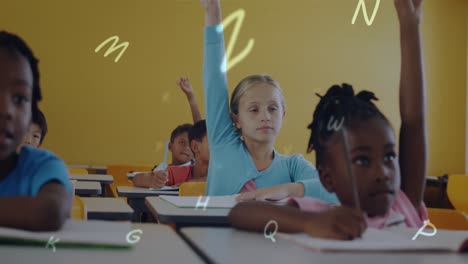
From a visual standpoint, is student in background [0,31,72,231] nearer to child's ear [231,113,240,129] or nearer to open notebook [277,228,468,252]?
open notebook [277,228,468,252]

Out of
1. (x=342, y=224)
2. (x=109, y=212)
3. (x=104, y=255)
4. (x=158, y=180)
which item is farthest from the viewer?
(x=158, y=180)

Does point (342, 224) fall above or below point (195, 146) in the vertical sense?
above

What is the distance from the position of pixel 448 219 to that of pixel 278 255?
1033mm

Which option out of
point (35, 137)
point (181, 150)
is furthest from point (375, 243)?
point (181, 150)

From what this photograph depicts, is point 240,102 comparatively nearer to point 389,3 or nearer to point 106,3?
point 106,3

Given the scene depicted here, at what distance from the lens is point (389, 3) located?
6035 mm

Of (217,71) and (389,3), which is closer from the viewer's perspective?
(217,71)

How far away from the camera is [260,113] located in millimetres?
1685

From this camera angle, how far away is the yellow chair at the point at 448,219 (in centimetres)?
159

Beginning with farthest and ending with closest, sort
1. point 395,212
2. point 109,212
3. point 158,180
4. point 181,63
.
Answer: point 181,63 < point 158,180 < point 109,212 < point 395,212

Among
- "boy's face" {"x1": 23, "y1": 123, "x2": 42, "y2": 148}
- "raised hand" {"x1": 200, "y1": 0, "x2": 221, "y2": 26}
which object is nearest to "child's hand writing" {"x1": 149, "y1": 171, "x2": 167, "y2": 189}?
"boy's face" {"x1": 23, "y1": 123, "x2": 42, "y2": 148}

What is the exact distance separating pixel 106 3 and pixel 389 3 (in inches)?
118

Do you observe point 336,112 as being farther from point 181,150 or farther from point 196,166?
point 181,150

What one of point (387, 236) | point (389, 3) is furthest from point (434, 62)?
point (387, 236)
